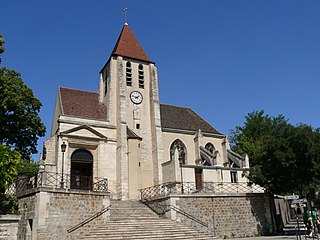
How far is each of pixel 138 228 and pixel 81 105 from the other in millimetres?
13011

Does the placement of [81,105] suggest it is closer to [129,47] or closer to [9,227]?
[129,47]

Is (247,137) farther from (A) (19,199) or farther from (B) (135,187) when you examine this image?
(A) (19,199)

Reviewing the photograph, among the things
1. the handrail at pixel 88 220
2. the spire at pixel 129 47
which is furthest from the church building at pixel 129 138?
the handrail at pixel 88 220

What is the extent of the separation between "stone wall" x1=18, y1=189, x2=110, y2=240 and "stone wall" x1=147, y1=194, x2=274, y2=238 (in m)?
4.01

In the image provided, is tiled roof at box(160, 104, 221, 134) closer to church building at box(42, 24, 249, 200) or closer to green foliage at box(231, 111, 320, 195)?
church building at box(42, 24, 249, 200)

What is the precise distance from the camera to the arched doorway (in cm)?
2139

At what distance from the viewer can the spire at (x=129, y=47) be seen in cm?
2725

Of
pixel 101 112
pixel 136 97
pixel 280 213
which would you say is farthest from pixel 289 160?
pixel 101 112

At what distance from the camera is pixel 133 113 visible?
25125 millimetres

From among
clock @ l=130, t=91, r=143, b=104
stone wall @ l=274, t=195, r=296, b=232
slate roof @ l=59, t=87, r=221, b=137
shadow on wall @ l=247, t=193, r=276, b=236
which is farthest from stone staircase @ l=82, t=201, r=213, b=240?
clock @ l=130, t=91, r=143, b=104

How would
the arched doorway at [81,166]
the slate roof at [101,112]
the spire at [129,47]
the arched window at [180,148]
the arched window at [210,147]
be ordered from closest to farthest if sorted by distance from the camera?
1. the arched doorway at [81,166]
2. the slate roof at [101,112]
3. the arched window at [180,148]
4. the spire at [129,47]
5. the arched window at [210,147]

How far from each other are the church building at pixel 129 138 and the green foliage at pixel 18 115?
1729 mm

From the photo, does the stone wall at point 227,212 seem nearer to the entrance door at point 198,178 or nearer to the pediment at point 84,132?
the entrance door at point 198,178

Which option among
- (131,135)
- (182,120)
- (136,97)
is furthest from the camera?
(182,120)
